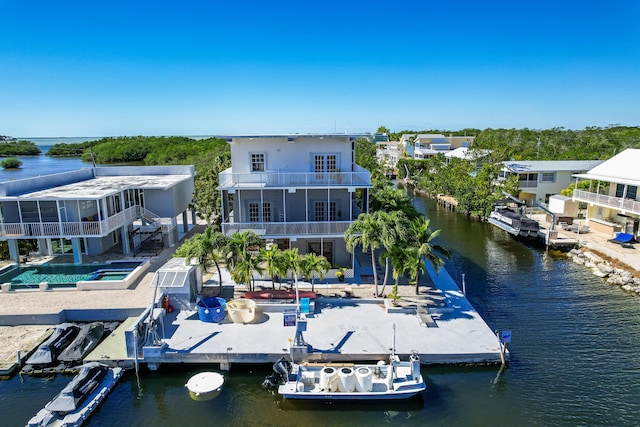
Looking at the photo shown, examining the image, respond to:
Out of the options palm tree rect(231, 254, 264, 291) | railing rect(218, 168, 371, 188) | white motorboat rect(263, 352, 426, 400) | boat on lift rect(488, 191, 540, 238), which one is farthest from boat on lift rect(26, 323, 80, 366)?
boat on lift rect(488, 191, 540, 238)

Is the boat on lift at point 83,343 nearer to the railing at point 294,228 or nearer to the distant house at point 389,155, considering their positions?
the railing at point 294,228

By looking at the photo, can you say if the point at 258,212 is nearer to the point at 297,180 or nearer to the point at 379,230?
the point at 297,180

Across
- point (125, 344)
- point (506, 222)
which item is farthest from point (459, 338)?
point (506, 222)

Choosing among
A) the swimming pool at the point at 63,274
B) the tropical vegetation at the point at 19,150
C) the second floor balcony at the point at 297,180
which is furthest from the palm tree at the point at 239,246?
the tropical vegetation at the point at 19,150

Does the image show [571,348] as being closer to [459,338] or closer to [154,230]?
[459,338]

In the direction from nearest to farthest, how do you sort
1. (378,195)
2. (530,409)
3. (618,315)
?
(530,409) < (618,315) < (378,195)

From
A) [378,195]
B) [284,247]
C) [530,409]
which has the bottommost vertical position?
[530,409]

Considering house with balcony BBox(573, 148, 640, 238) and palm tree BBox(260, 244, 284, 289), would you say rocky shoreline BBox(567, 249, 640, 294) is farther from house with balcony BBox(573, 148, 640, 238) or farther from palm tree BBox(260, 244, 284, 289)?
palm tree BBox(260, 244, 284, 289)
